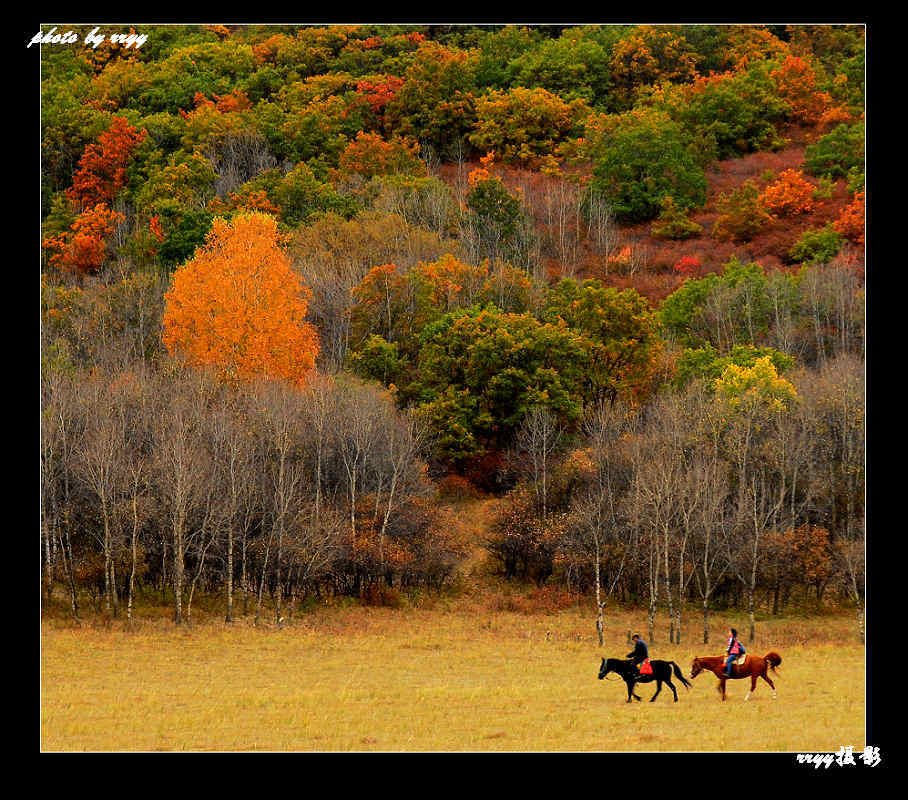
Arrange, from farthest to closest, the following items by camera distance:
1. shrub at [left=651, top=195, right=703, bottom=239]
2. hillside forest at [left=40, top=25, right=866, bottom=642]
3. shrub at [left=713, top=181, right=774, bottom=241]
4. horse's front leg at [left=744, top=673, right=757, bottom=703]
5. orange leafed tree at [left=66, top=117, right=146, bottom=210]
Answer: orange leafed tree at [left=66, top=117, right=146, bottom=210] → shrub at [left=651, top=195, right=703, bottom=239] → shrub at [left=713, top=181, right=774, bottom=241] → hillside forest at [left=40, top=25, right=866, bottom=642] → horse's front leg at [left=744, top=673, right=757, bottom=703]

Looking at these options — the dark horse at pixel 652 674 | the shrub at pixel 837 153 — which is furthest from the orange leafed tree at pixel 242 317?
the shrub at pixel 837 153

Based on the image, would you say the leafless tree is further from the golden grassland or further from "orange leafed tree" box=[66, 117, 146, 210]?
"orange leafed tree" box=[66, 117, 146, 210]

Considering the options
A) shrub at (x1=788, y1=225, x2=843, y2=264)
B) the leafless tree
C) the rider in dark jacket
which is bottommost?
the rider in dark jacket

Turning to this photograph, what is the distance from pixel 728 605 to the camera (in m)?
57.5

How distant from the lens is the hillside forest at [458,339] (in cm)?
5522

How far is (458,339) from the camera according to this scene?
6912 cm

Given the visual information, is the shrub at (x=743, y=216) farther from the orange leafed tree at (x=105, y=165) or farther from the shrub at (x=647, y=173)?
the orange leafed tree at (x=105, y=165)

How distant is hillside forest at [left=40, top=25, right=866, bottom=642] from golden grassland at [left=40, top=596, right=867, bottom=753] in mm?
2303

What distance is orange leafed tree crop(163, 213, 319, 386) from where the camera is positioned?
208 feet

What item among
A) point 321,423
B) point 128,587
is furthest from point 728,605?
point 128,587

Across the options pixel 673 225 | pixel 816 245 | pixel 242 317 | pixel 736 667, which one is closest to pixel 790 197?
pixel 673 225

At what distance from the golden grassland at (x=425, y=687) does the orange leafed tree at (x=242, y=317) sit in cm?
1360

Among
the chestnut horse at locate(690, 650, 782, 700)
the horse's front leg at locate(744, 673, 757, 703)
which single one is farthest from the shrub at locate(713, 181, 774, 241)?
the chestnut horse at locate(690, 650, 782, 700)

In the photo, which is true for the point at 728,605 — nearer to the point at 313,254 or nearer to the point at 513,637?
the point at 513,637
